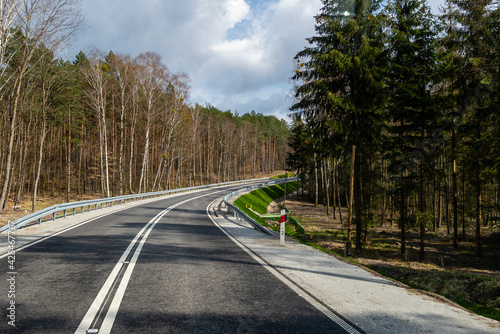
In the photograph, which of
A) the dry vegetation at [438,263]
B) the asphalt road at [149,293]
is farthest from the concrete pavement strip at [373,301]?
the dry vegetation at [438,263]

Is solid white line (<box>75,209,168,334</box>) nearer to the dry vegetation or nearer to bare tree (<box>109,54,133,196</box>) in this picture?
the dry vegetation

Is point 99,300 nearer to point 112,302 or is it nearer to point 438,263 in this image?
point 112,302

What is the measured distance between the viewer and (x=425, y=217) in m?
Answer: 15.0

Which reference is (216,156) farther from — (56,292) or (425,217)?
(56,292)

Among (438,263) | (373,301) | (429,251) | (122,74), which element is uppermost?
(122,74)

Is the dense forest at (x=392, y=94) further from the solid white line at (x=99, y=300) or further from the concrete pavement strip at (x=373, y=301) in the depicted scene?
the solid white line at (x=99, y=300)

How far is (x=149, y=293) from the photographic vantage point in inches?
184

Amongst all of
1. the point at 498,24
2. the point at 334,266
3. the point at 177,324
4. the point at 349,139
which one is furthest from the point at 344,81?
the point at 177,324

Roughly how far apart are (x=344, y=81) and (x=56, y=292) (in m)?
14.5

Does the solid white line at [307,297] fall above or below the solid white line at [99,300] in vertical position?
below

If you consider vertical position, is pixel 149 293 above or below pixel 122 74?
below

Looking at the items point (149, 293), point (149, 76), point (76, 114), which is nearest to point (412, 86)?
point (149, 293)

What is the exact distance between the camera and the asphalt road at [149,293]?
3623mm

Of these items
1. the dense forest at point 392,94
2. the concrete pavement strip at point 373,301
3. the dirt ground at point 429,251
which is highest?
the dense forest at point 392,94
